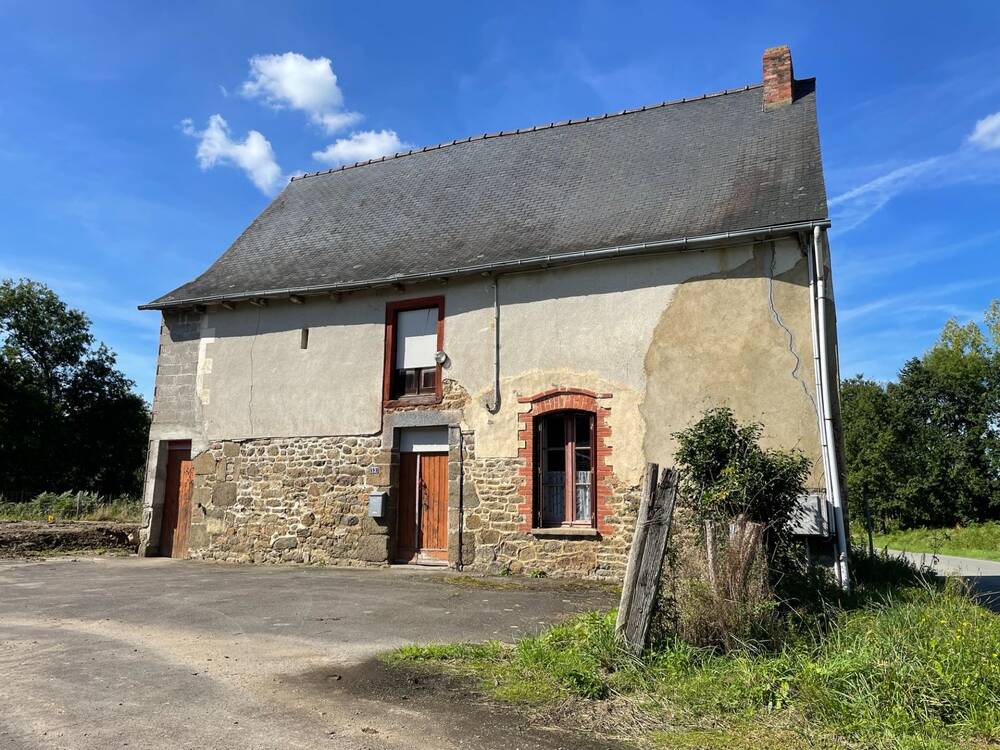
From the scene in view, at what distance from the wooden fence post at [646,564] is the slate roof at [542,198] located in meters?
5.08

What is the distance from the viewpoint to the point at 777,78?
37.6 ft

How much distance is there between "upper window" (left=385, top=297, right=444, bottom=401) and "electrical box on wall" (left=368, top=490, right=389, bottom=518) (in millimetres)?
1470

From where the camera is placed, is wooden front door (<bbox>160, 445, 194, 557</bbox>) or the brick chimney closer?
the brick chimney

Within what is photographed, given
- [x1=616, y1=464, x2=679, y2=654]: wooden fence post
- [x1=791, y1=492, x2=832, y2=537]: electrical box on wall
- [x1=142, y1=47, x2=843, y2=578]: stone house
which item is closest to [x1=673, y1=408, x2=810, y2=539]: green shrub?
[x1=616, y1=464, x2=679, y2=654]: wooden fence post

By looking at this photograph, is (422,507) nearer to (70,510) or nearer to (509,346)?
→ (509,346)

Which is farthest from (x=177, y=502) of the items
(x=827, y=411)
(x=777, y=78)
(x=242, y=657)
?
(x=777, y=78)

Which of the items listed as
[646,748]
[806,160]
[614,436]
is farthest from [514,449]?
[646,748]

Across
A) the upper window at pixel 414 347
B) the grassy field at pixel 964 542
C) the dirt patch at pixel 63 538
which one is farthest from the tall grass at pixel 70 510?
the grassy field at pixel 964 542

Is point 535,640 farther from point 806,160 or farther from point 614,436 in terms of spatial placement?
point 806,160

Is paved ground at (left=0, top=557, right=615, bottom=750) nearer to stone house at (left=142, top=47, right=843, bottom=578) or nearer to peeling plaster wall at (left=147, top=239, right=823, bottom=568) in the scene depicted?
stone house at (left=142, top=47, right=843, bottom=578)

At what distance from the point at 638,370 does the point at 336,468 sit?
4.99 m

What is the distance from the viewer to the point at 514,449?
995 centimetres

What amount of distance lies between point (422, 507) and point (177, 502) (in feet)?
15.6

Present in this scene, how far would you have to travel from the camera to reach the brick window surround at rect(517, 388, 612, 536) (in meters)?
9.30
